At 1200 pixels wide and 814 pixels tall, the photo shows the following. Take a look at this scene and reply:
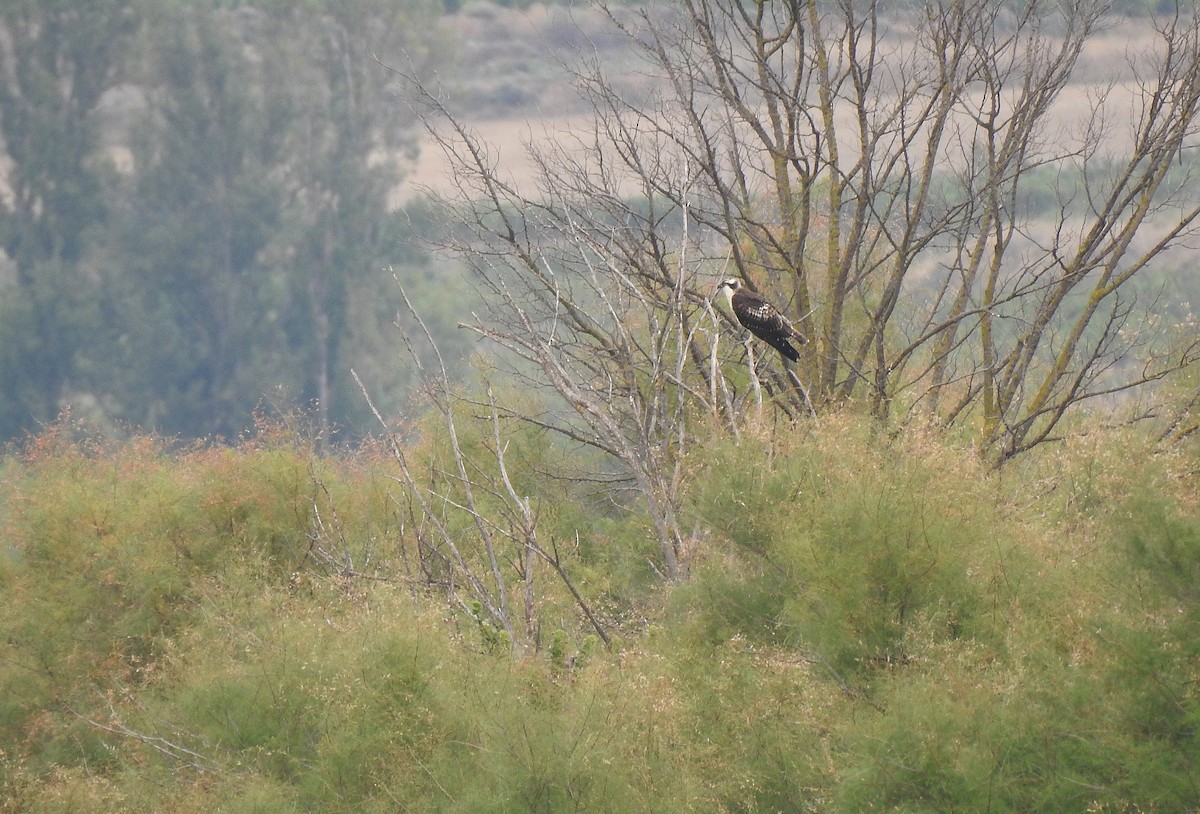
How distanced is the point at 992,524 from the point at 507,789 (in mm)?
2413

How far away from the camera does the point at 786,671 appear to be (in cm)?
610

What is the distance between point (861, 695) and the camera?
236 inches

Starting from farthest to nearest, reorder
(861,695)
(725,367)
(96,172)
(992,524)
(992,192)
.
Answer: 1. (96,172)
2. (725,367)
3. (992,192)
4. (992,524)
5. (861,695)

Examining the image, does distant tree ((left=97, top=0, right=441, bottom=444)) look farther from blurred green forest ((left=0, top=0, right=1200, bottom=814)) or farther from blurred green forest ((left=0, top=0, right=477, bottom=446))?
blurred green forest ((left=0, top=0, right=1200, bottom=814))

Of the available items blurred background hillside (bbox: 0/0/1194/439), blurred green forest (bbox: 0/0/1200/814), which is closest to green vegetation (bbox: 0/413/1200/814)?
blurred green forest (bbox: 0/0/1200/814)

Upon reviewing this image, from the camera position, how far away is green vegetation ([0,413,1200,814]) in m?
5.08

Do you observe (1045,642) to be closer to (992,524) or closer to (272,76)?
(992,524)

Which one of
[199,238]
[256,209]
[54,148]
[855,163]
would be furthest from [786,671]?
[54,148]

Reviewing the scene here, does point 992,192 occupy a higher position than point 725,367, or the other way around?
point 992,192

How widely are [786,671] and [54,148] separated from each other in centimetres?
3818

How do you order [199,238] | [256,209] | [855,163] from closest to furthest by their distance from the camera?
[855,163]
[199,238]
[256,209]

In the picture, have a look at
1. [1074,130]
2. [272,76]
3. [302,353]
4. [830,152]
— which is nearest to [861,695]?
[830,152]

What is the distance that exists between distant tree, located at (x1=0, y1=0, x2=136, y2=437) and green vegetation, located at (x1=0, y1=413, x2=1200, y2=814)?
32.3 meters

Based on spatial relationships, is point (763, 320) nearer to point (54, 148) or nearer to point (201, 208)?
point (201, 208)
